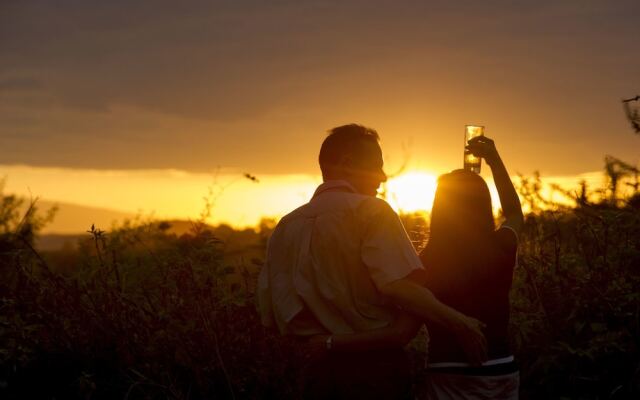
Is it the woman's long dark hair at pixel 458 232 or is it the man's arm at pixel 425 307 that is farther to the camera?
the woman's long dark hair at pixel 458 232

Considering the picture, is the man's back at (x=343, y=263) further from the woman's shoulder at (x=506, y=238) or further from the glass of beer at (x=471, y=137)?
the glass of beer at (x=471, y=137)

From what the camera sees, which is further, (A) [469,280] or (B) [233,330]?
(B) [233,330]

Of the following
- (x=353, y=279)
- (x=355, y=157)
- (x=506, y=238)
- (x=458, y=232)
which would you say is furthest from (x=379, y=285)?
(x=506, y=238)

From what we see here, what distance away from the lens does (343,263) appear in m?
4.00

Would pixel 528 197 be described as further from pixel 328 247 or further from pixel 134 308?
pixel 328 247

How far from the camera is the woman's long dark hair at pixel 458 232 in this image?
443 centimetres

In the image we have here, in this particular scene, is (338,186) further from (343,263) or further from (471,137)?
(471,137)

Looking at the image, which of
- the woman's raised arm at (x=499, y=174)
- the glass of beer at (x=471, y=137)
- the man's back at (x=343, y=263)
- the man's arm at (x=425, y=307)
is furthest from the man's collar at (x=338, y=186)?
the glass of beer at (x=471, y=137)

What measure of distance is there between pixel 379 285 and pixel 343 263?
223 millimetres

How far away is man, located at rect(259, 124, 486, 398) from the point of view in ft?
12.8

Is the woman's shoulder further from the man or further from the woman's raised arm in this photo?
the man

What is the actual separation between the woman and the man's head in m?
0.57

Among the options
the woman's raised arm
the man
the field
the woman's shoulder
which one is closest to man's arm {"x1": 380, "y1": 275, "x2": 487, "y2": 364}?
the man

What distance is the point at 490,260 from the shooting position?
441 centimetres
